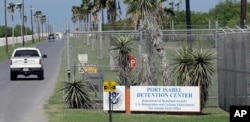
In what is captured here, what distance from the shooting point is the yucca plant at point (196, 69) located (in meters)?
23.1

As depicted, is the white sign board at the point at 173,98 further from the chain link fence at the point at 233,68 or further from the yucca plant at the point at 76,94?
the yucca plant at the point at 76,94

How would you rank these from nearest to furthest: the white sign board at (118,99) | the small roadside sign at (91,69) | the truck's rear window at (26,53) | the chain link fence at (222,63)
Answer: the chain link fence at (222,63)
the white sign board at (118,99)
the small roadside sign at (91,69)
the truck's rear window at (26,53)

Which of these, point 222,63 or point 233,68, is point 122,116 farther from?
point 222,63

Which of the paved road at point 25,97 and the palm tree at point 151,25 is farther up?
the palm tree at point 151,25

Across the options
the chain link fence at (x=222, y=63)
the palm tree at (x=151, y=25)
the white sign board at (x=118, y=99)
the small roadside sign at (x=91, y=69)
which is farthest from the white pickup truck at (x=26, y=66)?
the white sign board at (x=118, y=99)

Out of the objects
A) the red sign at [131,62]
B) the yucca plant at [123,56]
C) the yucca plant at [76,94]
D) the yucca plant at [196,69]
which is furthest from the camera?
the red sign at [131,62]

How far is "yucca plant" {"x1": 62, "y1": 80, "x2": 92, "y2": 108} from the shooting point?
23.5 m

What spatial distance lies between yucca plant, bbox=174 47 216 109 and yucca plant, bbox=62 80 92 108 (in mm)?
3137

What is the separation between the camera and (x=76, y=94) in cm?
2347

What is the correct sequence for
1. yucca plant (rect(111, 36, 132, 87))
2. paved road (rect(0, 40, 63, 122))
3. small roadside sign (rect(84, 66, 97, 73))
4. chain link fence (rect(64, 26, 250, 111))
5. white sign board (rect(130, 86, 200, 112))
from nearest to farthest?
chain link fence (rect(64, 26, 250, 111))
paved road (rect(0, 40, 63, 122))
white sign board (rect(130, 86, 200, 112))
yucca plant (rect(111, 36, 132, 87))
small roadside sign (rect(84, 66, 97, 73))

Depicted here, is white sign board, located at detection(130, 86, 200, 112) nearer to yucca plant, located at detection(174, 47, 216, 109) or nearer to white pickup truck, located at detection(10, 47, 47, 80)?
yucca plant, located at detection(174, 47, 216, 109)

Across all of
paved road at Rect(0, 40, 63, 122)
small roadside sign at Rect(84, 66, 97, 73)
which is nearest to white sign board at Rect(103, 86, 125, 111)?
paved road at Rect(0, 40, 63, 122)

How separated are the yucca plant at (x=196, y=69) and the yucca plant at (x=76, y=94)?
3137mm

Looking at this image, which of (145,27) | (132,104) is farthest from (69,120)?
(145,27)
